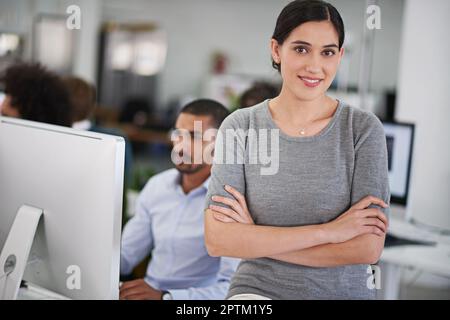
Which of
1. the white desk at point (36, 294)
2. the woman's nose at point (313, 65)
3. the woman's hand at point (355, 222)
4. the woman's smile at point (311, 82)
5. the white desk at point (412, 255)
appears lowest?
the white desk at point (412, 255)

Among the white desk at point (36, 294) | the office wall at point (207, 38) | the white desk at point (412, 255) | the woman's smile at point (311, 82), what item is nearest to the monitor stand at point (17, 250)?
the white desk at point (36, 294)

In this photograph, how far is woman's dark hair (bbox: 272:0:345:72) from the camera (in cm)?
145

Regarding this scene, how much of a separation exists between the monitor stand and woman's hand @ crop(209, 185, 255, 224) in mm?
435

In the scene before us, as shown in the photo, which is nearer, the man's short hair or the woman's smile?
the woman's smile

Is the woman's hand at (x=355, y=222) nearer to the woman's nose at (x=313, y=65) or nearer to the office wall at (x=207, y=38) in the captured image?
the woman's nose at (x=313, y=65)

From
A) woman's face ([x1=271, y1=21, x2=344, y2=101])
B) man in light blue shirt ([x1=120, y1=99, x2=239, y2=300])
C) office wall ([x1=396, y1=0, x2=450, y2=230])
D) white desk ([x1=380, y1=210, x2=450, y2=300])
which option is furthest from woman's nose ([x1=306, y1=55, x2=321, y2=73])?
office wall ([x1=396, y1=0, x2=450, y2=230])

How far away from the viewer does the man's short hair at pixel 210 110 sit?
73.9 inches

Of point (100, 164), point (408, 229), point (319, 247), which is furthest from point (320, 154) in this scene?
point (408, 229)

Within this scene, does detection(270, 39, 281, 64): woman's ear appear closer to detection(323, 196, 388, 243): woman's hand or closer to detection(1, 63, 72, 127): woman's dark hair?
detection(323, 196, 388, 243): woman's hand

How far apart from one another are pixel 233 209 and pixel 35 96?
1154 millimetres

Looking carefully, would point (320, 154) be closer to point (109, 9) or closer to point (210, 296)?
point (210, 296)

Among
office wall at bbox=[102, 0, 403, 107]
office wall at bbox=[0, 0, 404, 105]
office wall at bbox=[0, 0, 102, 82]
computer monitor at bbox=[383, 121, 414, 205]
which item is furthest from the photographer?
office wall at bbox=[102, 0, 403, 107]

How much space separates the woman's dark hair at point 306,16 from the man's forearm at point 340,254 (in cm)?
50

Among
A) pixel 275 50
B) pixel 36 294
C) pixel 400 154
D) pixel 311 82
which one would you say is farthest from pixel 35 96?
pixel 400 154
